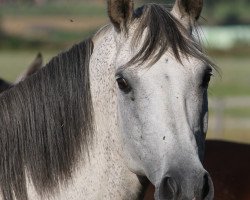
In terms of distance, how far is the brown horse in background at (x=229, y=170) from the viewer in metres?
5.96

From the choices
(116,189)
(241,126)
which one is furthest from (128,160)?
(241,126)

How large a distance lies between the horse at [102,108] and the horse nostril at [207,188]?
18 cm

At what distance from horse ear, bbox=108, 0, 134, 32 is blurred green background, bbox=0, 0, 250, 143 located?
1329 centimetres

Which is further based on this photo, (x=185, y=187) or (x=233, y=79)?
(x=233, y=79)

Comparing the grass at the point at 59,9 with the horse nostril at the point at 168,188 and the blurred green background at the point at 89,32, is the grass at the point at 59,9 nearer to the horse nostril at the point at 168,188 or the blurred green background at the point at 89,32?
the blurred green background at the point at 89,32

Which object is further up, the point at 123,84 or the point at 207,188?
the point at 123,84

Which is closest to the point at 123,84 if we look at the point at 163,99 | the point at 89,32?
the point at 163,99

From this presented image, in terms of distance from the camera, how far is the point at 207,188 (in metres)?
3.64

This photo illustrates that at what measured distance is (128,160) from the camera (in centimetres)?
393

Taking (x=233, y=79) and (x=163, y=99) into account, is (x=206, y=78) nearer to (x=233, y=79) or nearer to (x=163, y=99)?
(x=163, y=99)

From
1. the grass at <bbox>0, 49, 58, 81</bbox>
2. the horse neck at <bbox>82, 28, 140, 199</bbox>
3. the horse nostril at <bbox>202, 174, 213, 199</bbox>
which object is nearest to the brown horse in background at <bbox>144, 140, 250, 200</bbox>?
the horse neck at <bbox>82, 28, 140, 199</bbox>

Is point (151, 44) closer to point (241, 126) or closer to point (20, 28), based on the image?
point (241, 126)

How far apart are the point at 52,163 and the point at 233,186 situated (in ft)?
7.72

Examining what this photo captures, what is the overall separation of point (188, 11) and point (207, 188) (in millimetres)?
938
